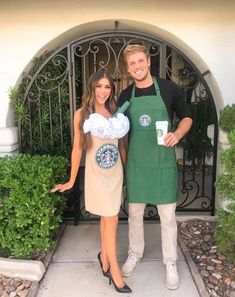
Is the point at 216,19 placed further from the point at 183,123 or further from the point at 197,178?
the point at 197,178

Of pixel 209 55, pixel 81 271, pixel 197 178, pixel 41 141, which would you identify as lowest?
pixel 81 271

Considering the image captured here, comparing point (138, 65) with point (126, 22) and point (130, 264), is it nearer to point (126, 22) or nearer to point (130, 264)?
point (126, 22)

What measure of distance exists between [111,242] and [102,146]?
787mm

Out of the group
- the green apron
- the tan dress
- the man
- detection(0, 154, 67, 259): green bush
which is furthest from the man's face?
detection(0, 154, 67, 259): green bush

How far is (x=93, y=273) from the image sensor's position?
339cm

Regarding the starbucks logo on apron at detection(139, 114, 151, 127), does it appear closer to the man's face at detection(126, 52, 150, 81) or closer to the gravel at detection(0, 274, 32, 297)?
the man's face at detection(126, 52, 150, 81)

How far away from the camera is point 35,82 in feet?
13.8

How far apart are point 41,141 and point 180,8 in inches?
83.8

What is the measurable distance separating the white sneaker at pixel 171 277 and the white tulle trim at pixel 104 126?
128cm

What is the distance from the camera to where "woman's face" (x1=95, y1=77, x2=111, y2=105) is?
2.78 meters

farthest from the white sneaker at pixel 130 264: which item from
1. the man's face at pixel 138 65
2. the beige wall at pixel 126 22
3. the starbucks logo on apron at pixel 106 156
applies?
the beige wall at pixel 126 22

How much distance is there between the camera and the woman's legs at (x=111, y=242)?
9.66ft

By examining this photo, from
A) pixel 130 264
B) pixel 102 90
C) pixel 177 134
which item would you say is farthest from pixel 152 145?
pixel 130 264

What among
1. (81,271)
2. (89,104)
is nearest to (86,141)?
(89,104)
